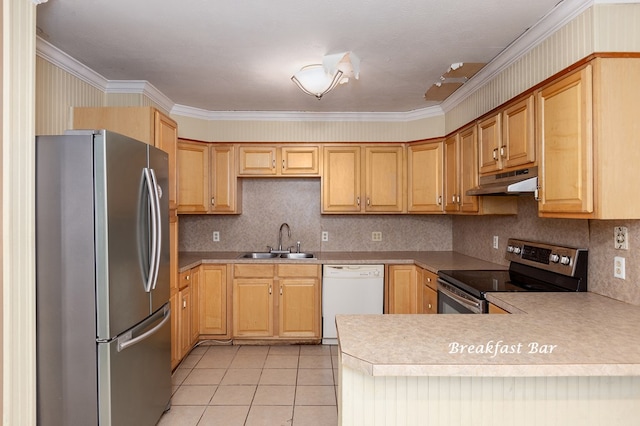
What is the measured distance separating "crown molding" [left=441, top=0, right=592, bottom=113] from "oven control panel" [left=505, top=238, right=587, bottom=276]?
3.95ft

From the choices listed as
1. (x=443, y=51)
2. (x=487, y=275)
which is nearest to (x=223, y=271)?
(x=487, y=275)

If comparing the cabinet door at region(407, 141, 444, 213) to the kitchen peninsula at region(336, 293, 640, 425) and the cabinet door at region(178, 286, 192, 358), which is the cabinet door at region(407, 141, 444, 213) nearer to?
the cabinet door at region(178, 286, 192, 358)

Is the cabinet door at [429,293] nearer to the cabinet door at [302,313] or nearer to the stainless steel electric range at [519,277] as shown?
the stainless steel electric range at [519,277]

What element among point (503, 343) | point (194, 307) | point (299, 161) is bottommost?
point (194, 307)

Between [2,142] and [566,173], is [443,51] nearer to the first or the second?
[566,173]

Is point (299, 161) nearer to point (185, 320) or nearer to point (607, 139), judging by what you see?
point (185, 320)

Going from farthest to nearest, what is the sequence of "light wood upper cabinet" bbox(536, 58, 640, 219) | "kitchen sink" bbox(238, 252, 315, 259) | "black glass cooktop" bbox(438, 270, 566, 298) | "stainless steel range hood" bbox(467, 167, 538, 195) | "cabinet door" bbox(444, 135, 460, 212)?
"kitchen sink" bbox(238, 252, 315, 259), "cabinet door" bbox(444, 135, 460, 212), "black glass cooktop" bbox(438, 270, 566, 298), "stainless steel range hood" bbox(467, 167, 538, 195), "light wood upper cabinet" bbox(536, 58, 640, 219)

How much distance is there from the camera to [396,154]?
409 cm

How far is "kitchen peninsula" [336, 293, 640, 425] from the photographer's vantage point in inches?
48.6

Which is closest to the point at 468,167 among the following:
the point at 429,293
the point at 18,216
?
the point at 429,293

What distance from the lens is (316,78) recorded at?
106 inches

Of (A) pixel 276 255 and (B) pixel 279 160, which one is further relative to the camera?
(A) pixel 276 255

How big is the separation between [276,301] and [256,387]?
97cm

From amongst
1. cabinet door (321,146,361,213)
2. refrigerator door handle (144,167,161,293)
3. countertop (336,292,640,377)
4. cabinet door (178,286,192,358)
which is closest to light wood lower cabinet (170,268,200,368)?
cabinet door (178,286,192,358)
